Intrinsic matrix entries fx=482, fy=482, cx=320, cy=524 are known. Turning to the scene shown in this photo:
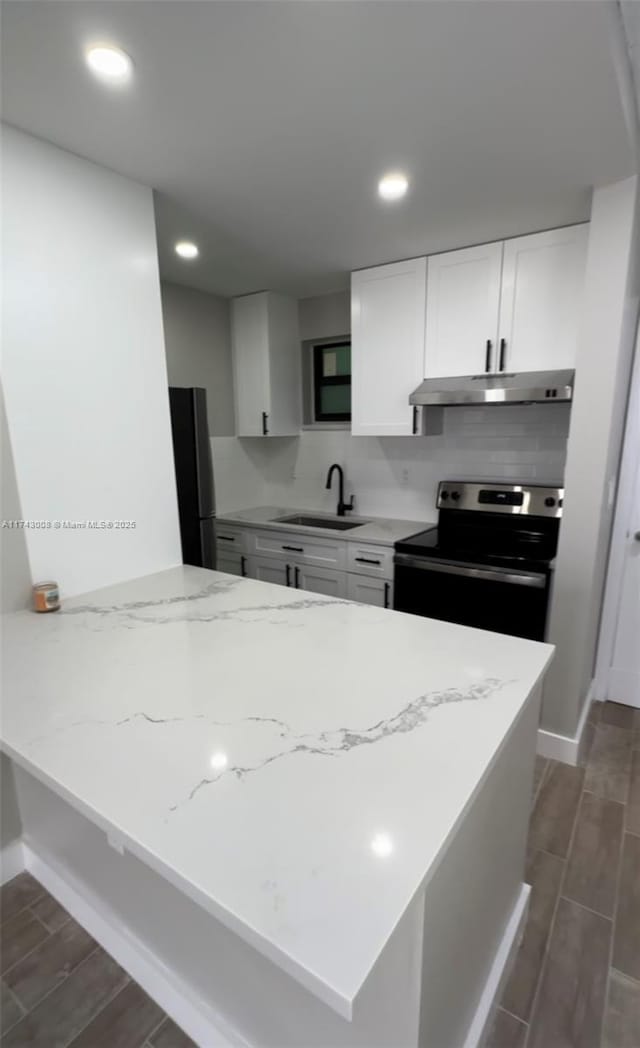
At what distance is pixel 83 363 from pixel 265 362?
176 cm

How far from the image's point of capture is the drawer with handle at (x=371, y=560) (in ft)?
8.74

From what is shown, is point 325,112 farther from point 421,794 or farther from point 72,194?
point 421,794

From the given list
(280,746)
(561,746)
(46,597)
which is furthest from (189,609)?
(561,746)

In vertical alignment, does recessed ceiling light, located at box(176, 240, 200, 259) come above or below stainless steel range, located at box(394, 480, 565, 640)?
above

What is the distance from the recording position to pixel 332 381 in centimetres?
351

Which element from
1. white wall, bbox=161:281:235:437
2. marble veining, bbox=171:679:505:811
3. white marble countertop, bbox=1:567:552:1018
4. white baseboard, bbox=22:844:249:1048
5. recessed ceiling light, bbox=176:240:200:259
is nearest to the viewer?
white marble countertop, bbox=1:567:552:1018

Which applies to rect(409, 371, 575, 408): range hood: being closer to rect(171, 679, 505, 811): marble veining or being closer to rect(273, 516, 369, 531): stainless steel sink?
rect(273, 516, 369, 531): stainless steel sink

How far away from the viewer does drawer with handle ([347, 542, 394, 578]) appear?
266cm

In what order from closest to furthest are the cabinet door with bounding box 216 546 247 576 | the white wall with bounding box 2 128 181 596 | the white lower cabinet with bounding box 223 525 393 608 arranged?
1. the white wall with bounding box 2 128 181 596
2. the white lower cabinet with bounding box 223 525 393 608
3. the cabinet door with bounding box 216 546 247 576

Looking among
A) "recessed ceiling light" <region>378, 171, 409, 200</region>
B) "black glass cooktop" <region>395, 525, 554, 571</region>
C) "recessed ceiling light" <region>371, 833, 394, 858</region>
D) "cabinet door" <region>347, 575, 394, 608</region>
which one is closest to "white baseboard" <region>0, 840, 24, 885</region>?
"recessed ceiling light" <region>371, 833, 394, 858</region>

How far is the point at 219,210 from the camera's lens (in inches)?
78.3

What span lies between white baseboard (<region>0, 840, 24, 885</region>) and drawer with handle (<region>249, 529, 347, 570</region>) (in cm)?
189

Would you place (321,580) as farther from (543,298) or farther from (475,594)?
(543,298)

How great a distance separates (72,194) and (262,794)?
6.18ft
